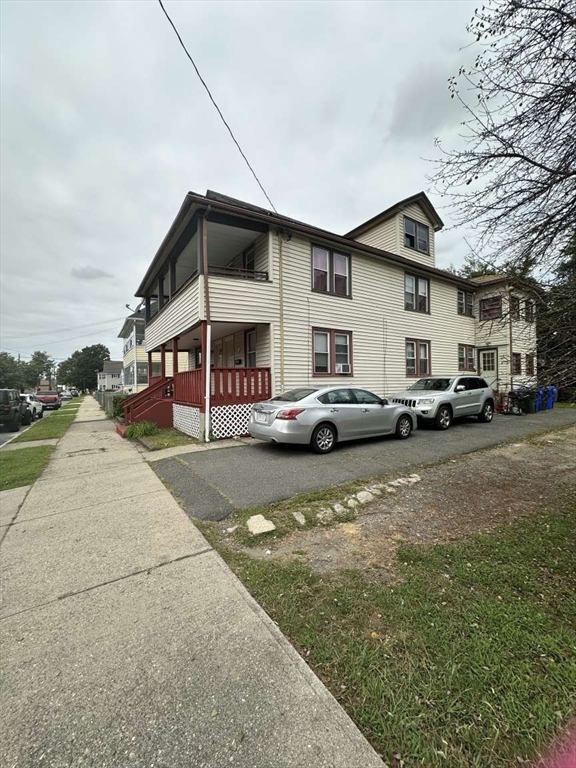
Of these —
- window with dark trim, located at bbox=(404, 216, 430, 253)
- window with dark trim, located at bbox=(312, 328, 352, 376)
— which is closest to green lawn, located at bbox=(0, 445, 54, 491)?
window with dark trim, located at bbox=(312, 328, 352, 376)

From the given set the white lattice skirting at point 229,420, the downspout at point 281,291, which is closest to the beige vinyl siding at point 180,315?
the downspout at point 281,291

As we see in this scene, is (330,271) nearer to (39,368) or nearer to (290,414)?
(290,414)

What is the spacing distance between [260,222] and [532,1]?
7668mm

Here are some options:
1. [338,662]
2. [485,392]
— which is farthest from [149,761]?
[485,392]

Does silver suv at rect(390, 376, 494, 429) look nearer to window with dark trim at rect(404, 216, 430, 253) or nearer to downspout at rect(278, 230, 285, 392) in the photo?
downspout at rect(278, 230, 285, 392)

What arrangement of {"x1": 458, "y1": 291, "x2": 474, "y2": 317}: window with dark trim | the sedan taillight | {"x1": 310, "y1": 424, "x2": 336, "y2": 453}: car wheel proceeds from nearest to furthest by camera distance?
the sedan taillight < {"x1": 310, "y1": 424, "x2": 336, "y2": 453}: car wheel < {"x1": 458, "y1": 291, "x2": 474, "y2": 317}: window with dark trim

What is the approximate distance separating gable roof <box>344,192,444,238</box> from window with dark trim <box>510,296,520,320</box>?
1343cm

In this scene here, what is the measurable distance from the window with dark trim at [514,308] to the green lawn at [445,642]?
8.60 ft

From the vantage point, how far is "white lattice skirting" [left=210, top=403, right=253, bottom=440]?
32.1 feet

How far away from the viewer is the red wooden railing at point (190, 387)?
10.1 m

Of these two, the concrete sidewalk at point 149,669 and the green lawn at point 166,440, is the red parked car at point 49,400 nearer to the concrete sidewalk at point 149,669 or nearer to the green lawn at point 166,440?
the green lawn at point 166,440

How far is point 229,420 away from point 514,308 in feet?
25.1

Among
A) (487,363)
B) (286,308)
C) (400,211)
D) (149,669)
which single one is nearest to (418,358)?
(487,363)

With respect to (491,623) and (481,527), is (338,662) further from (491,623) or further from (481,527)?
(481,527)
